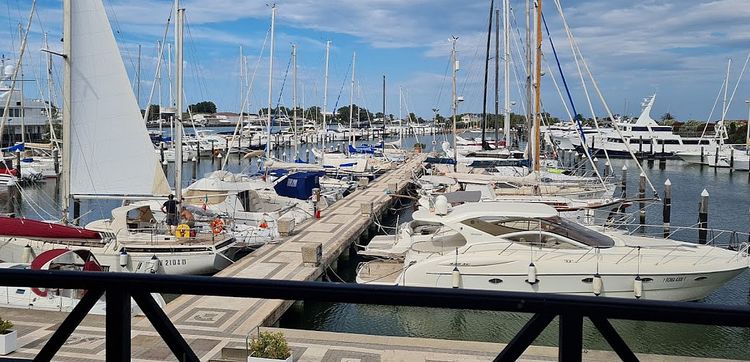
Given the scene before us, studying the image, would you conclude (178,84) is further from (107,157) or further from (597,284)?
(597,284)

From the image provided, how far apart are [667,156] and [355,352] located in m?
80.5

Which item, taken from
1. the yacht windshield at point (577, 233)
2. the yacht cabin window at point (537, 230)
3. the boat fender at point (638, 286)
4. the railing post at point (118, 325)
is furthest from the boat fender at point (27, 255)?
the railing post at point (118, 325)

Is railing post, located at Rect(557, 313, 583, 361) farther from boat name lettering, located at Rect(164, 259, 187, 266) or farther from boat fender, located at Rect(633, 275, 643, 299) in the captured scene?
boat name lettering, located at Rect(164, 259, 187, 266)

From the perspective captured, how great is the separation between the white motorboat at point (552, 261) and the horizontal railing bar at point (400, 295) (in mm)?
14637

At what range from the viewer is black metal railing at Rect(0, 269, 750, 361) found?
81.5 inches

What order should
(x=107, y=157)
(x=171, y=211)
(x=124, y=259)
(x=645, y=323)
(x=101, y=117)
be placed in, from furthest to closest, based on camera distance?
(x=171, y=211)
(x=107, y=157)
(x=101, y=117)
(x=124, y=259)
(x=645, y=323)

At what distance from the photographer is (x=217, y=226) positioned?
2133 cm

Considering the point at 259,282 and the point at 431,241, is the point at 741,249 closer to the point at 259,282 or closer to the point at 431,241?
the point at 431,241

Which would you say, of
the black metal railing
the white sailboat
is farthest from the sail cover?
the black metal railing

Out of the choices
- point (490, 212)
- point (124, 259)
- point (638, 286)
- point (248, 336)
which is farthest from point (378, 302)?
→ point (124, 259)

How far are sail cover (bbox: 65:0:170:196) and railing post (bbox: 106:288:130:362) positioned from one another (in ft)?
63.3

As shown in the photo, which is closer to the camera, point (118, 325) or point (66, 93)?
point (118, 325)

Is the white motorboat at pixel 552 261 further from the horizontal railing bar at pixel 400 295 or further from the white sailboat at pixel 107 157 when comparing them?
the horizontal railing bar at pixel 400 295

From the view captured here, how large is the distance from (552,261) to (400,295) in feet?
50.7
